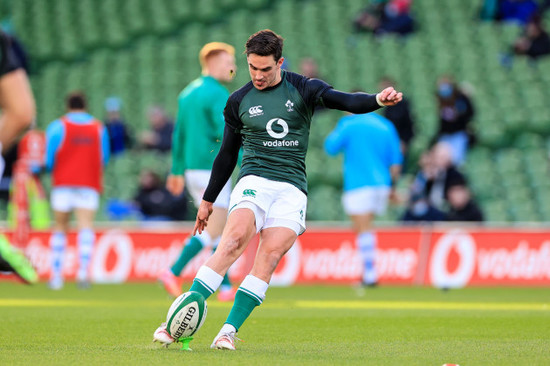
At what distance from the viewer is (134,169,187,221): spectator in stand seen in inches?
721

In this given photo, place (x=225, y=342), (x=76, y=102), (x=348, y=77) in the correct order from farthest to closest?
1. (x=348, y=77)
2. (x=76, y=102)
3. (x=225, y=342)

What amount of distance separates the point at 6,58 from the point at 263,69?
167 centimetres

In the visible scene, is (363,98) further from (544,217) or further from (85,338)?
(544,217)

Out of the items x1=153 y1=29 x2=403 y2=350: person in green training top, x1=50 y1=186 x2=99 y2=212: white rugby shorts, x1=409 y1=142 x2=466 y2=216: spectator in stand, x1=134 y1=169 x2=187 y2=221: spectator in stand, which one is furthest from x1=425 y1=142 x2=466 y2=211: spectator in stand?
x1=153 y1=29 x2=403 y2=350: person in green training top

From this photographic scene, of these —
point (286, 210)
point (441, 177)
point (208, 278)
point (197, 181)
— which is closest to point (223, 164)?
point (286, 210)

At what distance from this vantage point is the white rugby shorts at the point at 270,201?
6.97m

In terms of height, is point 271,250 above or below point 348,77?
below

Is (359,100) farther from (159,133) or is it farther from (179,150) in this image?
(159,133)

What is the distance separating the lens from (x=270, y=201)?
23.0ft

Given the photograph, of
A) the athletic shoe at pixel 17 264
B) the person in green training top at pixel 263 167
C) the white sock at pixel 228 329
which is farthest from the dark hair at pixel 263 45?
the athletic shoe at pixel 17 264

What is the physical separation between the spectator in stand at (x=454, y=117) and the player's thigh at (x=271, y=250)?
11.4 meters

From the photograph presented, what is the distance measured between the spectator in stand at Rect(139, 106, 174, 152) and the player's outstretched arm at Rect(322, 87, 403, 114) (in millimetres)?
13664

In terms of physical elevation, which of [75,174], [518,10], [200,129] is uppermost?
[518,10]

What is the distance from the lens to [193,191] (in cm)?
1097
